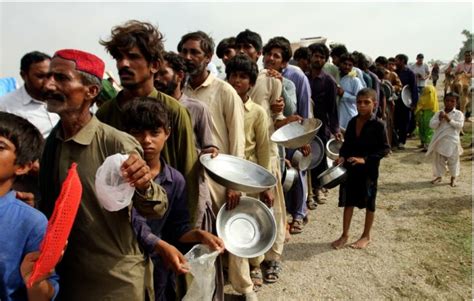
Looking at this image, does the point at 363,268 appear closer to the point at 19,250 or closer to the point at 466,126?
the point at 19,250

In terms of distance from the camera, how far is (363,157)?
157 inches

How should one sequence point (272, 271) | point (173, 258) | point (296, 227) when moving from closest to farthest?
point (173, 258), point (272, 271), point (296, 227)

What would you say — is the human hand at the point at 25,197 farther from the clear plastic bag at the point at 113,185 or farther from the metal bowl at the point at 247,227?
the metal bowl at the point at 247,227

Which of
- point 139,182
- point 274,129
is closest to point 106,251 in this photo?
point 139,182

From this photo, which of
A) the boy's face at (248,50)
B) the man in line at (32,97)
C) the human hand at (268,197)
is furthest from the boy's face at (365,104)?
the man in line at (32,97)

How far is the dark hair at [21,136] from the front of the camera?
140 cm

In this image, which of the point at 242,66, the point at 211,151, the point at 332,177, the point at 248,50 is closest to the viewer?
the point at 211,151

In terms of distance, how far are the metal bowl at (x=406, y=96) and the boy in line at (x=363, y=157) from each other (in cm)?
579

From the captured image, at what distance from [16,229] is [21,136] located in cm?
35

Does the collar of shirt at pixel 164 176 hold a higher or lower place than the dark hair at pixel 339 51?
lower

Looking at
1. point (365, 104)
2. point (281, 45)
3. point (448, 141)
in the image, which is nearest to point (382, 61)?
point (448, 141)

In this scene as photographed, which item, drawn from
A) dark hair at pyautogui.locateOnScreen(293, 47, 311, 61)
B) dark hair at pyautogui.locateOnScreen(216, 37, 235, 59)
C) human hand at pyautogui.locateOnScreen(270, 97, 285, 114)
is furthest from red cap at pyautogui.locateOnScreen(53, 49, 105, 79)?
dark hair at pyautogui.locateOnScreen(293, 47, 311, 61)

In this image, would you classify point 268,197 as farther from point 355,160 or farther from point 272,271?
point 355,160

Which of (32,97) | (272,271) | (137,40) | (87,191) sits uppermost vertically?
(137,40)
